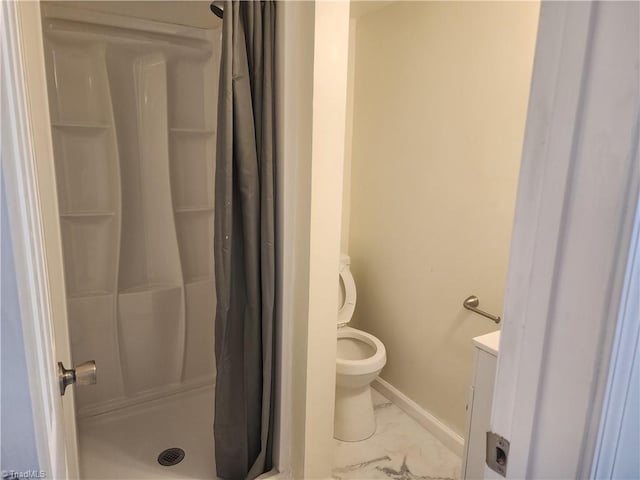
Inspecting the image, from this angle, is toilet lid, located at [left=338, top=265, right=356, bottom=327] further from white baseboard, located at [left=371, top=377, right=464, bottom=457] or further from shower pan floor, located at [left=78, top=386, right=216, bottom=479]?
shower pan floor, located at [left=78, top=386, right=216, bottom=479]

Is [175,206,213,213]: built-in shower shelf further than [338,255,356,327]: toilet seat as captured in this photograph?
No

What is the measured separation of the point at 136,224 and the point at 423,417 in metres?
1.86

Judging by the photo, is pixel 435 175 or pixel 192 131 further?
pixel 192 131

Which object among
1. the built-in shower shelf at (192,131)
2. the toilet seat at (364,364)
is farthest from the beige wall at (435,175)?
the built-in shower shelf at (192,131)

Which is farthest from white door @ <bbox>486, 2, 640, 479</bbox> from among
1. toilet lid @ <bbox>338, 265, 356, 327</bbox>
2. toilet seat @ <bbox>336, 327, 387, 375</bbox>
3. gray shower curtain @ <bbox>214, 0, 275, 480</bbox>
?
toilet lid @ <bbox>338, 265, 356, 327</bbox>

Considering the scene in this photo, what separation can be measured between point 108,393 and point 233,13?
198cm

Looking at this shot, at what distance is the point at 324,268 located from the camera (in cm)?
159

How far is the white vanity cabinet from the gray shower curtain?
2.50ft

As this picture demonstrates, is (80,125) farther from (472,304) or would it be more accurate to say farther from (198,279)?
(472,304)

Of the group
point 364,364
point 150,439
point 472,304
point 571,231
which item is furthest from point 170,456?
point 571,231

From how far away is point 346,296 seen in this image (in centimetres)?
248

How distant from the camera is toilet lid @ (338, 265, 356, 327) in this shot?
2.47 meters

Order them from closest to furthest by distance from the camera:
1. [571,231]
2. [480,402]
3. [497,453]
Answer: [571,231] → [497,453] → [480,402]

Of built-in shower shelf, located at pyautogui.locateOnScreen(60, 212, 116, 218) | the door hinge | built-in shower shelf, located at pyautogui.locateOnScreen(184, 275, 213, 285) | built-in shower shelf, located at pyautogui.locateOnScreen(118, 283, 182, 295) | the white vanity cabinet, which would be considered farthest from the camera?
built-in shower shelf, located at pyautogui.locateOnScreen(184, 275, 213, 285)
